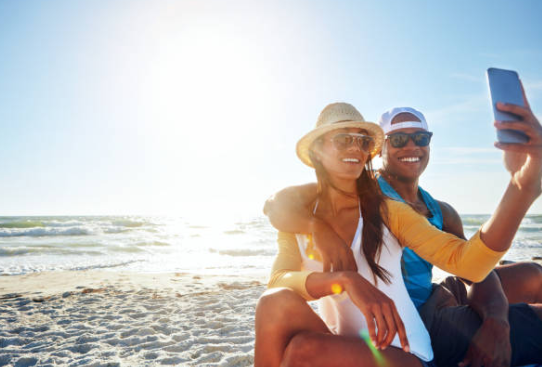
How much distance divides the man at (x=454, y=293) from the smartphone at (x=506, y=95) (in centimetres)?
99

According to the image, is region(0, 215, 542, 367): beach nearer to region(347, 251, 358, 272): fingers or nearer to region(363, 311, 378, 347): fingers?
region(347, 251, 358, 272): fingers

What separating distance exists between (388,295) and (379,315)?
0.46 meters

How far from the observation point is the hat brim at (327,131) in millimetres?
2473

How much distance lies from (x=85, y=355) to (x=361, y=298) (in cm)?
354

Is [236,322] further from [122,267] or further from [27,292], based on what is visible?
[122,267]

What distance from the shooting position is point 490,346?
7.18 feet

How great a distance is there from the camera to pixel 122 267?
1147 centimetres

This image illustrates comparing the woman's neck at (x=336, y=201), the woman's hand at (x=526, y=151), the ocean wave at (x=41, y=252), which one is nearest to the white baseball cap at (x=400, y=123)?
the woman's neck at (x=336, y=201)

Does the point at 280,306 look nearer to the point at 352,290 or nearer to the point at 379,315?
the point at 352,290

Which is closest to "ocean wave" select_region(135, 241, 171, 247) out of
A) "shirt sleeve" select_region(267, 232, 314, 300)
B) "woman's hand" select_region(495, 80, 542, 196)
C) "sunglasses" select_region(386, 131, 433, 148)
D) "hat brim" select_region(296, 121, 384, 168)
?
"hat brim" select_region(296, 121, 384, 168)

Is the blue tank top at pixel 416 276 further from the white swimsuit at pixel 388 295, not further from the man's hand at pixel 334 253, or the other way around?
the man's hand at pixel 334 253

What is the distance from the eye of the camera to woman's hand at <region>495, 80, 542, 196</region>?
4.56 feet

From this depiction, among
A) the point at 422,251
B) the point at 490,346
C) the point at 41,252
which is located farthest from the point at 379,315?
the point at 41,252

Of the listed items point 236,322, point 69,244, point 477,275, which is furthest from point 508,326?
point 69,244
